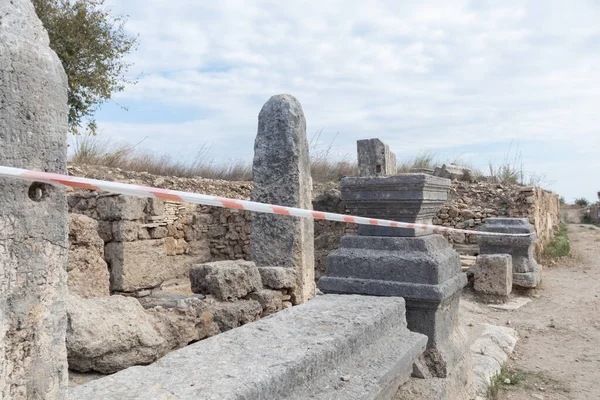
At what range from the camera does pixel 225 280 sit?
3.89 meters

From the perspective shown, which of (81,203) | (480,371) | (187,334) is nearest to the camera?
(187,334)

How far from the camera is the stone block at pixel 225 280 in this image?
12.6ft

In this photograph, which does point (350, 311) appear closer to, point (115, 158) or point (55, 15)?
point (115, 158)

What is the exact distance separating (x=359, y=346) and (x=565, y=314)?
569 cm

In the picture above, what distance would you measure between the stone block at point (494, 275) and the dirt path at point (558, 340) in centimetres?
42

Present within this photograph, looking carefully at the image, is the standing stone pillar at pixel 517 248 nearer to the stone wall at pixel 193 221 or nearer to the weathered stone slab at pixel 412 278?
the stone wall at pixel 193 221

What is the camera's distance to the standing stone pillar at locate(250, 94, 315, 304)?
527 cm

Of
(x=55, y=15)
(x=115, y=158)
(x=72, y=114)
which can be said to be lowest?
(x=115, y=158)

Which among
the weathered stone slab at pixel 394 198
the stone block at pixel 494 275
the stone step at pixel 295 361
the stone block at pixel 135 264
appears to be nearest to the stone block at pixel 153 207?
the stone block at pixel 135 264

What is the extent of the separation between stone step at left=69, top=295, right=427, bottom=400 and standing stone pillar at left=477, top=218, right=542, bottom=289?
5.97 m

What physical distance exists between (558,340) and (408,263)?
380 centimetres

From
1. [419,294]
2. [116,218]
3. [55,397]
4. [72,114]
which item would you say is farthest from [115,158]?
[55,397]

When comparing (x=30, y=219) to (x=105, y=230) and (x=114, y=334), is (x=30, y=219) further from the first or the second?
(x=105, y=230)

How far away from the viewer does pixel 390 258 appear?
3.06 metres
